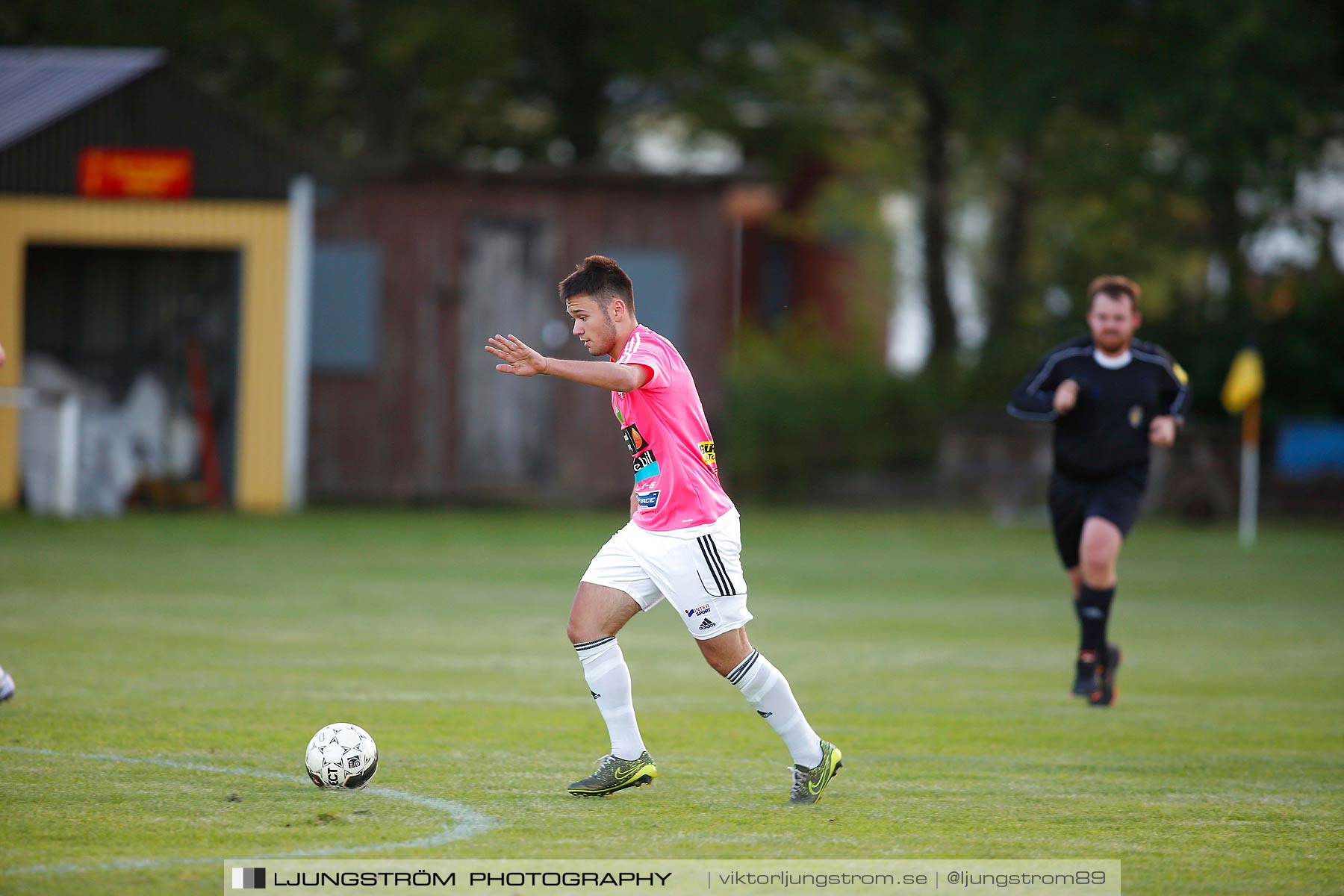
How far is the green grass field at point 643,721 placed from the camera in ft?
19.3

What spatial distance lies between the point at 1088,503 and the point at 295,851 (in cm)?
602

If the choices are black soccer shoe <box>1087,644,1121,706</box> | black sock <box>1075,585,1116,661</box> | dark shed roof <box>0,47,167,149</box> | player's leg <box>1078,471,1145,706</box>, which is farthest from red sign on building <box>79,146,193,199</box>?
black soccer shoe <box>1087,644,1121,706</box>

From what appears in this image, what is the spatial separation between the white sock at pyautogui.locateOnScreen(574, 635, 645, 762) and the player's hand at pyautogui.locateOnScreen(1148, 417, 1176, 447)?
4364 mm

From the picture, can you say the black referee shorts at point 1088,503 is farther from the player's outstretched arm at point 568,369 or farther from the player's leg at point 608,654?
the player's outstretched arm at point 568,369

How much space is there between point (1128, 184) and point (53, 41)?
19722mm

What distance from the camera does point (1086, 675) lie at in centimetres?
998

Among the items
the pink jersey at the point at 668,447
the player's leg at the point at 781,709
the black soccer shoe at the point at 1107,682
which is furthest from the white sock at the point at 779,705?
the black soccer shoe at the point at 1107,682

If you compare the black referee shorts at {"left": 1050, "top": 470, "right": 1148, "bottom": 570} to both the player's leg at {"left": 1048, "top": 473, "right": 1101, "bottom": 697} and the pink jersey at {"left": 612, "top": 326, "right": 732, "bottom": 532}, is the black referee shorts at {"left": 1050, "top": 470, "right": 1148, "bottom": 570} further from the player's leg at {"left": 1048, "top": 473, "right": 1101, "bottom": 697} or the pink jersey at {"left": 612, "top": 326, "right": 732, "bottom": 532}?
the pink jersey at {"left": 612, "top": 326, "right": 732, "bottom": 532}

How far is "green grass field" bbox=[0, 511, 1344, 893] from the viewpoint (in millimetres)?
5883

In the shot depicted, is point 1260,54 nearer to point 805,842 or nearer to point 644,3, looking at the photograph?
point 644,3

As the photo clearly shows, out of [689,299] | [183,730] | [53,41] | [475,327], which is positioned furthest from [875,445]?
[183,730]

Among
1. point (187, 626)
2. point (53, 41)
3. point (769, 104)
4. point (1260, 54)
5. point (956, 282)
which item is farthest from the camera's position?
point (956, 282)

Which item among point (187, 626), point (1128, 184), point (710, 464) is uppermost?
point (1128, 184)

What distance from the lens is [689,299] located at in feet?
88.7
